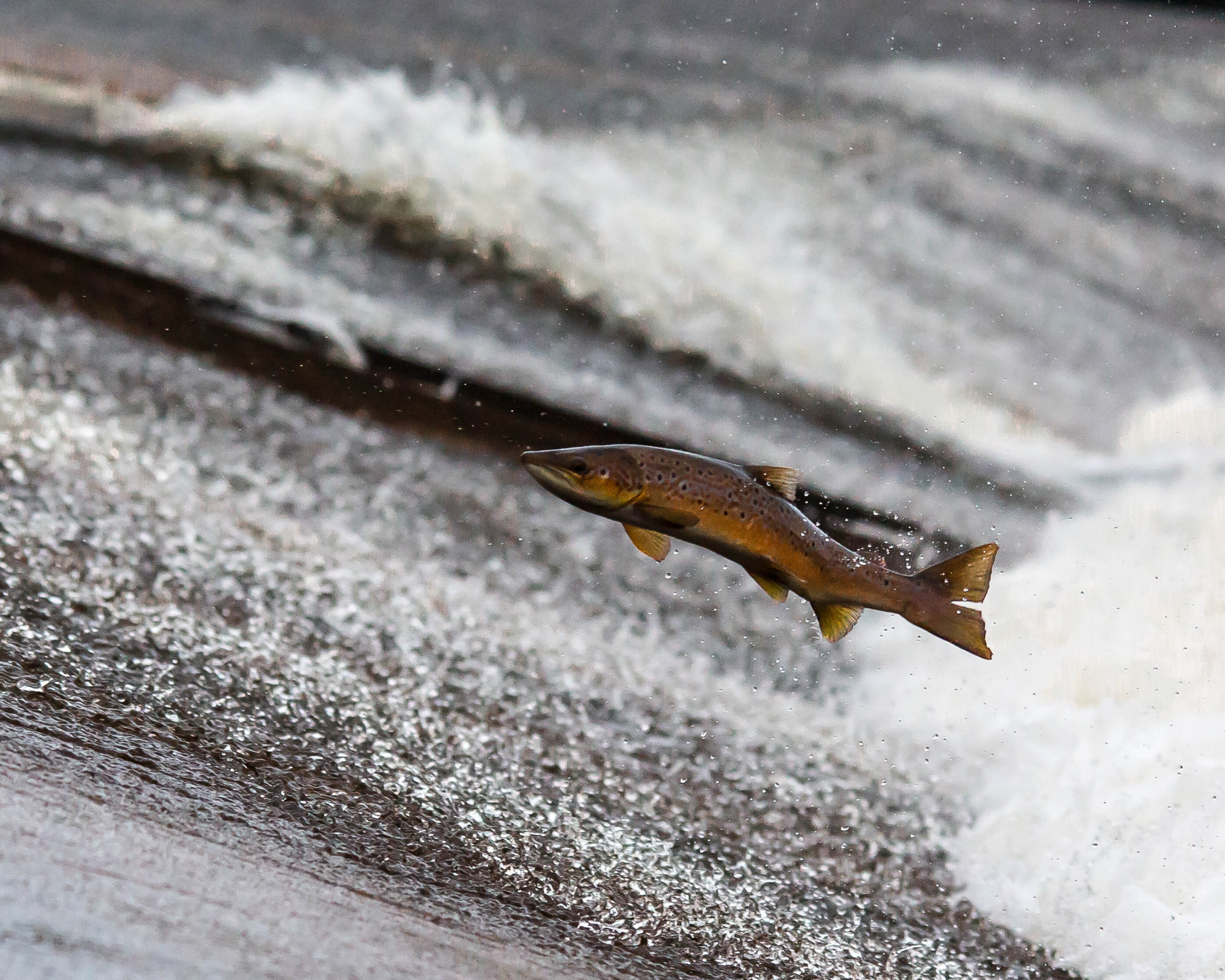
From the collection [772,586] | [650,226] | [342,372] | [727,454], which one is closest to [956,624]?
[772,586]

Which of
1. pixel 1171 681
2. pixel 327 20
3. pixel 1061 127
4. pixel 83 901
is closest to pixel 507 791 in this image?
pixel 83 901

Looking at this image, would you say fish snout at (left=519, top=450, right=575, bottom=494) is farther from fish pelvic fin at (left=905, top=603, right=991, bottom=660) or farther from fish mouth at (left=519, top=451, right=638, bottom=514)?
fish pelvic fin at (left=905, top=603, right=991, bottom=660)

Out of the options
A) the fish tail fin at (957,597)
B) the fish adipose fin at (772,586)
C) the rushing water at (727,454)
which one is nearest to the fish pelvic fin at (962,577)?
the fish tail fin at (957,597)

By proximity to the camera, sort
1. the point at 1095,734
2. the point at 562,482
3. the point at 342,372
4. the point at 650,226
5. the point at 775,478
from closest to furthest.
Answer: the point at 562,482 < the point at 775,478 < the point at 1095,734 < the point at 342,372 < the point at 650,226

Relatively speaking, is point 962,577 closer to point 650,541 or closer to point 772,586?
point 772,586

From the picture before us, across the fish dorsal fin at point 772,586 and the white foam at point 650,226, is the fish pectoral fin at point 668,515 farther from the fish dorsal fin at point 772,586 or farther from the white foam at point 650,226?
the white foam at point 650,226

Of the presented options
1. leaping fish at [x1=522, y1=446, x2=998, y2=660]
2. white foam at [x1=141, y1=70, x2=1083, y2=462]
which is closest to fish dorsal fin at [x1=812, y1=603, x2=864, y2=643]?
leaping fish at [x1=522, y1=446, x2=998, y2=660]

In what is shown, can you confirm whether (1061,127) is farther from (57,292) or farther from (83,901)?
(83,901)
